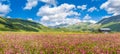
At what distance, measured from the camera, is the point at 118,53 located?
857 cm

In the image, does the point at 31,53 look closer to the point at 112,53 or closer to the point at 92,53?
the point at 92,53

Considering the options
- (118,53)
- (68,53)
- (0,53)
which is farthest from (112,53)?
(0,53)

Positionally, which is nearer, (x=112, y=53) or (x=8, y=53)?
(x=8, y=53)

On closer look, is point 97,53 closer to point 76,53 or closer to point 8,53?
point 76,53

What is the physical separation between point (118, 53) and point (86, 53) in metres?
1.25

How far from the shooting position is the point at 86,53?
8.95 meters

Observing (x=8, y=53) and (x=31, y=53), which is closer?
(x=8, y=53)

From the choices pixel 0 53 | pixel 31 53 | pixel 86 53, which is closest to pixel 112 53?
pixel 86 53

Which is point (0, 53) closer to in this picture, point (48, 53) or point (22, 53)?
point (22, 53)

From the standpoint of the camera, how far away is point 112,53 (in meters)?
8.97

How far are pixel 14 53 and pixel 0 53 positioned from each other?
657 mm

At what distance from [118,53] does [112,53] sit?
16.7 inches

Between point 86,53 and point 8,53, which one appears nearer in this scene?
point 8,53

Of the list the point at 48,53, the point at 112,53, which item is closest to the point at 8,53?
the point at 48,53
